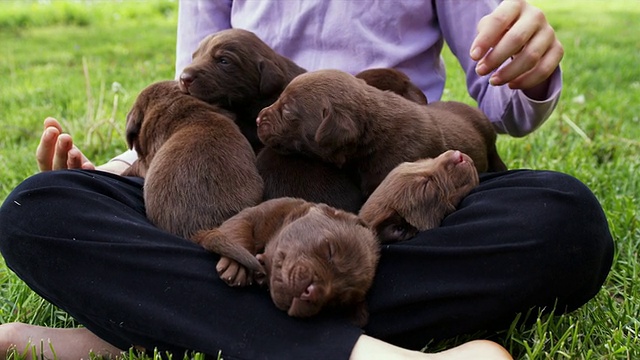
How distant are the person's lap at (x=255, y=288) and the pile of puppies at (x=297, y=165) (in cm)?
10

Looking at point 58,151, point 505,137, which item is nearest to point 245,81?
point 58,151

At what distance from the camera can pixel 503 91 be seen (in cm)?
353

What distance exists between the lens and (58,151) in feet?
10.7

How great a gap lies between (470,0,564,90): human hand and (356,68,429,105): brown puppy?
54cm

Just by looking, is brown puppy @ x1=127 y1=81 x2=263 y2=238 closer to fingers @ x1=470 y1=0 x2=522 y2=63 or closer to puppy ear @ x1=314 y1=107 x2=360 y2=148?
puppy ear @ x1=314 y1=107 x2=360 y2=148

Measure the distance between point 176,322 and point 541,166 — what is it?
2772 millimetres

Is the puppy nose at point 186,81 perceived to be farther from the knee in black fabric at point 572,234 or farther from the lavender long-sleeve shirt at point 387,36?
the knee in black fabric at point 572,234

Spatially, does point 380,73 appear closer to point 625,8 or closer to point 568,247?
point 568,247

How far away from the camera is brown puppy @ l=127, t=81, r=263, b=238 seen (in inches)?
104

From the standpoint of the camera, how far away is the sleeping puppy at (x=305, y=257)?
2172 millimetres

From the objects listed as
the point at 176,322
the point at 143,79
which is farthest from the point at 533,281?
the point at 143,79

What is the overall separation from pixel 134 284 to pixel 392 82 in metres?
1.57

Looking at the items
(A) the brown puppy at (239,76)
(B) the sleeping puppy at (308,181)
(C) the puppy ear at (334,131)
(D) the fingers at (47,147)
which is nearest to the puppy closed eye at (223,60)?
(A) the brown puppy at (239,76)

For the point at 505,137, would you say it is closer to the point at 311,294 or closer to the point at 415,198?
the point at 415,198
